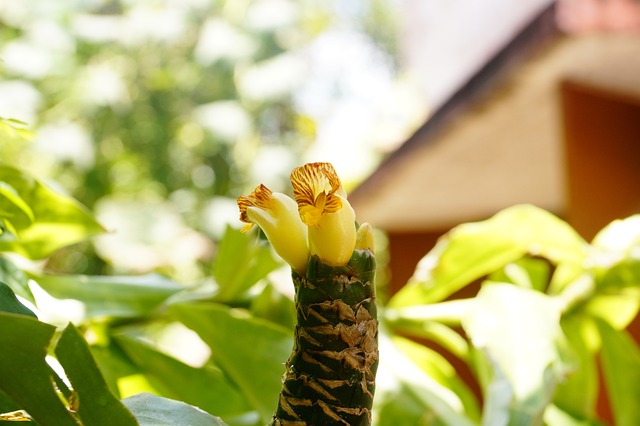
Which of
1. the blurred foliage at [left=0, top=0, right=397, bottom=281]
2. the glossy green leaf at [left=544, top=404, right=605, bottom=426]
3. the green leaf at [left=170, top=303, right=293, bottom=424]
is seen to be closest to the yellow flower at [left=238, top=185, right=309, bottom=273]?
the green leaf at [left=170, top=303, right=293, bottom=424]

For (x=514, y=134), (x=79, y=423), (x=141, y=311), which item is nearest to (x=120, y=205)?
(x=514, y=134)

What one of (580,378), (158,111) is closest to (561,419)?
(580,378)

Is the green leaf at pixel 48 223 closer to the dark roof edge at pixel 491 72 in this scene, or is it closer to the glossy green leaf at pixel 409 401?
the glossy green leaf at pixel 409 401

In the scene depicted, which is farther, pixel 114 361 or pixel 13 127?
pixel 114 361

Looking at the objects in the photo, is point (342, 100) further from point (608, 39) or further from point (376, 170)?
point (608, 39)

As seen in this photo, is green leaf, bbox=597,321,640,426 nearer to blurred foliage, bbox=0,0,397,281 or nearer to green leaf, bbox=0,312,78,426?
green leaf, bbox=0,312,78,426

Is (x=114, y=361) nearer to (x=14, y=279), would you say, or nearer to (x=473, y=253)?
(x=14, y=279)
